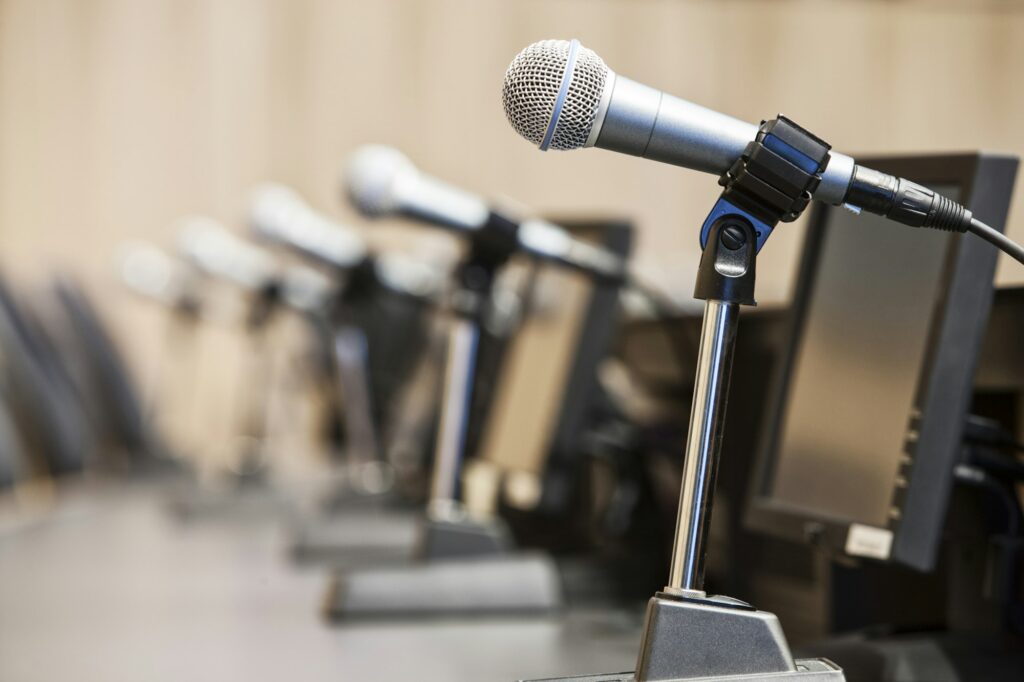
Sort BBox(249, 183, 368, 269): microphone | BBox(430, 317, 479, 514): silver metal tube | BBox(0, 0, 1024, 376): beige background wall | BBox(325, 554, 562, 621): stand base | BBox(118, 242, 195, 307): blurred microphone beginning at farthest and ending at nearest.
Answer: BBox(0, 0, 1024, 376): beige background wall → BBox(118, 242, 195, 307): blurred microphone → BBox(249, 183, 368, 269): microphone → BBox(430, 317, 479, 514): silver metal tube → BBox(325, 554, 562, 621): stand base

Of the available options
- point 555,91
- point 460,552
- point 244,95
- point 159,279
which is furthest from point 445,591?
point 244,95

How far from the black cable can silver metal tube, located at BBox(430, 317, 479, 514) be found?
718mm

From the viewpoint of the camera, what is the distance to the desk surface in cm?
96

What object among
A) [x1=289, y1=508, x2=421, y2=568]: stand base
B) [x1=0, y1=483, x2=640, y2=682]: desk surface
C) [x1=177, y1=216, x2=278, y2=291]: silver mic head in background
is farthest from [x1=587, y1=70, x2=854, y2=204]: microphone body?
[x1=177, y1=216, x2=278, y2=291]: silver mic head in background

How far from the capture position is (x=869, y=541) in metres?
0.79

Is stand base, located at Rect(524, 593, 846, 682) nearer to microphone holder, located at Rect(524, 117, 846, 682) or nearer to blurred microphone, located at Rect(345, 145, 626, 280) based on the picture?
microphone holder, located at Rect(524, 117, 846, 682)

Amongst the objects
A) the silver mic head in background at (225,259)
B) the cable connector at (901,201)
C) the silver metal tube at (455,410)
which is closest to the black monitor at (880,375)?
the cable connector at (901,201)

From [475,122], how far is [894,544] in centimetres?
437

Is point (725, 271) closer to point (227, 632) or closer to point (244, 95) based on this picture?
point (227, 632)

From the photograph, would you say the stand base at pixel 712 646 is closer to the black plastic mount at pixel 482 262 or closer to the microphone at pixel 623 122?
the microphone at pixel 623 122

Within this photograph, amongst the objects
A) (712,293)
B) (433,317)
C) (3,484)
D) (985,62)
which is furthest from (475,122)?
(712,293)

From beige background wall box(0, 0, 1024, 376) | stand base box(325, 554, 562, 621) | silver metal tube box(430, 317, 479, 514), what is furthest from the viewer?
beige background wall box(0, 0, 1024, 376)

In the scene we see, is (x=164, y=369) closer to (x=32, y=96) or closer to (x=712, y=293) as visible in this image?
(x=32, y=96)

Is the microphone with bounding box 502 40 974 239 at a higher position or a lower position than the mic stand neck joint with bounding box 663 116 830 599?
higher
